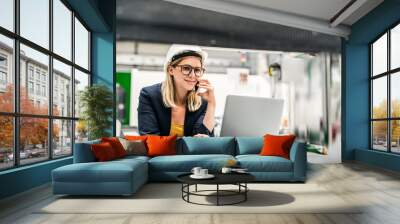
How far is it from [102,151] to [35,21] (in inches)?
83.2

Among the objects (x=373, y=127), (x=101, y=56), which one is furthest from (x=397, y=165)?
(x=101, y=56)

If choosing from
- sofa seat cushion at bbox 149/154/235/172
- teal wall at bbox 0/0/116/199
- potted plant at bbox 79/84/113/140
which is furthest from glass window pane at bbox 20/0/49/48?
sofa seat cushion at bbox 149/154/235/172

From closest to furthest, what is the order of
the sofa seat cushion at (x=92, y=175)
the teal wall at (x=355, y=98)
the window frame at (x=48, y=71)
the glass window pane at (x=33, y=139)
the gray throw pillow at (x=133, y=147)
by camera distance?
the sofa seat cushion at (x=92, y=175)
the window frame at (x=48, y=71)
the glass window pane at (x=33, y=139)
the gray throw pillow at (x=133, y=147)
the teal wall at (x=355, y=98)

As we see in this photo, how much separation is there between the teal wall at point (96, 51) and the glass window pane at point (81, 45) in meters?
0.13

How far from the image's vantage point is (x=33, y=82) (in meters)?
5.12

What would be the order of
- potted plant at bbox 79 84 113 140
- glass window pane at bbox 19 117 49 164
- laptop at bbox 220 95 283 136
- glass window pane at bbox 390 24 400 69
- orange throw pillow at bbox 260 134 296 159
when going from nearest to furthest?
glass window pane at bbox 19 117 49 164
orange throw pillow at bbox 260 134 296 159
potted plant at bbox 79 84 113 140
laptop at bbox 220 95 283 136
glass window pane at bbox 390 24 400 69

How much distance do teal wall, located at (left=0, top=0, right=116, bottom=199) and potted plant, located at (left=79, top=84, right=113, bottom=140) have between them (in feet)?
1.60

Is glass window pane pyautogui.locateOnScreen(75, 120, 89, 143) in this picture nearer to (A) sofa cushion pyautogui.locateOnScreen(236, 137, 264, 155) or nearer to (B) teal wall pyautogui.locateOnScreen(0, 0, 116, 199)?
(B) teal wall pyautogui.locateOnScreen(0, 0, 116, 199)

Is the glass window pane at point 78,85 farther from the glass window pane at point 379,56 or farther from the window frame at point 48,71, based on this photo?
the glass window pane at point 379,56

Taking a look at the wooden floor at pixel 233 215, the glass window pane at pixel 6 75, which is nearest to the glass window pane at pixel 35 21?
the glass window pane at pixel 6 75

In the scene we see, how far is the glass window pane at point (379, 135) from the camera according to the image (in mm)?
7984

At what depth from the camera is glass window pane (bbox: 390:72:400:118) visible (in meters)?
7.43

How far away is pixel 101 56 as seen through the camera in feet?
25.0

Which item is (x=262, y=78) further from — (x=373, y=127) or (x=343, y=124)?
(x=373, y=127)
